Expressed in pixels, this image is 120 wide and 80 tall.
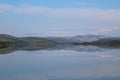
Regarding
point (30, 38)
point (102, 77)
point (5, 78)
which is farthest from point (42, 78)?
point (30, 38)

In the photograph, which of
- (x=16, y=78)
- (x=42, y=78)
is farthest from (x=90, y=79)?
(x=16, y=78)

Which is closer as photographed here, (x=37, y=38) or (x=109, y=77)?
(x=109, y=77)

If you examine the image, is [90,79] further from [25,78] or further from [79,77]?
[25,78]

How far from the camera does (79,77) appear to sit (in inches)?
648

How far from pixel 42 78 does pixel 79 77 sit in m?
1.67

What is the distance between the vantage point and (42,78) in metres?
16.0

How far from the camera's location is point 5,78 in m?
16.0

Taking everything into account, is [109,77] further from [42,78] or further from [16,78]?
[16,78]

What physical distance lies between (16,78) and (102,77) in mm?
3689

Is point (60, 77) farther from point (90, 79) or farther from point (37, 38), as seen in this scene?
point (37, 38)

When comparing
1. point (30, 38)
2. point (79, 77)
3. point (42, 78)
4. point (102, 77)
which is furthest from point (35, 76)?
point (30, 38)

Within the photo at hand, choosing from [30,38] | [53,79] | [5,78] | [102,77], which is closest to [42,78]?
[53,79]

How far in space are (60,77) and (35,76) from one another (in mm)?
1118

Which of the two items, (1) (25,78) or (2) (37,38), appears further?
(2) (37,38)
